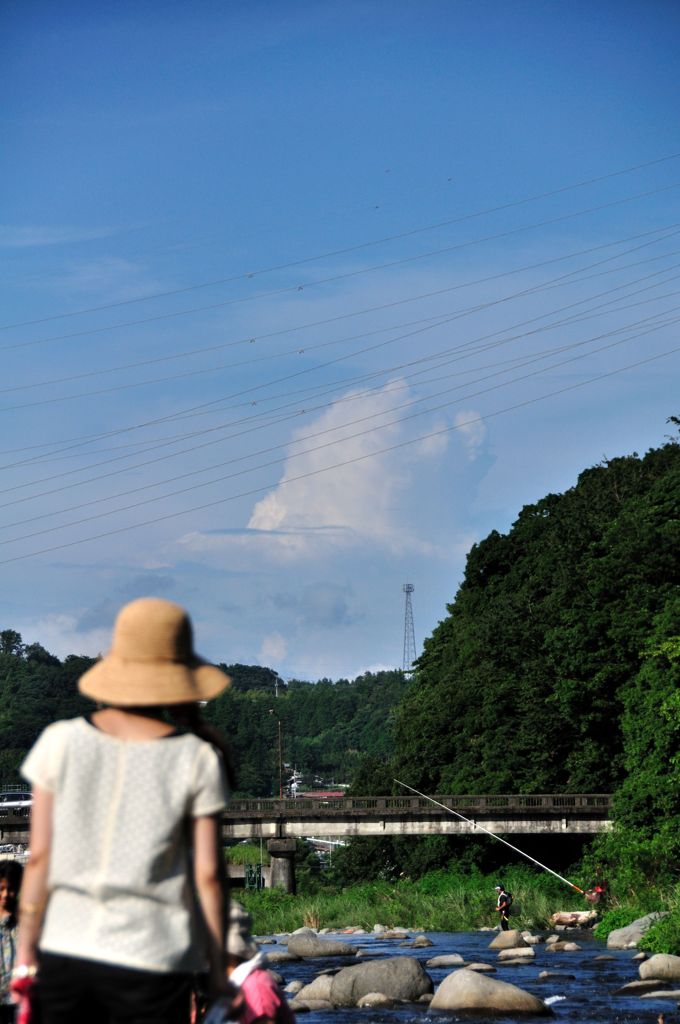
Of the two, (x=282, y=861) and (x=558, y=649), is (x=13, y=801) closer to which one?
(x=282, y=861)

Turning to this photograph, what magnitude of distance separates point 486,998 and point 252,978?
20.6 m

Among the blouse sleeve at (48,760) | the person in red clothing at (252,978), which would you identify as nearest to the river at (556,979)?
the person in red clothing at (252,978)

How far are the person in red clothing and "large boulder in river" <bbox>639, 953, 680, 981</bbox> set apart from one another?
2591 centimetres

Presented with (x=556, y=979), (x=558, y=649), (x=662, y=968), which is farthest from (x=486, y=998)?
(x=558, y=649)

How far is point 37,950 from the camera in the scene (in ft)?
18.0

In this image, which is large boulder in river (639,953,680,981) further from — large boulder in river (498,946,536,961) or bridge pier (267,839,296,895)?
bridge pier (267,839,296,895)

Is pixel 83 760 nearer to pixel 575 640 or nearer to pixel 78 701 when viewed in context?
pixel 575 640

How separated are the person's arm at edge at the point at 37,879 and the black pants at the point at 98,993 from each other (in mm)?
184

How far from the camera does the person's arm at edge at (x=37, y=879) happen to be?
217 inches

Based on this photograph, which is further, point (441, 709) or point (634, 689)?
point (441, 709)

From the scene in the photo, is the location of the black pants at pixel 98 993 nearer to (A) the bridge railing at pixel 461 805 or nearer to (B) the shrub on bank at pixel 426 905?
(B) the shrub on bank at pixel 426 905

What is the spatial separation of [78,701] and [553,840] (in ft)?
408

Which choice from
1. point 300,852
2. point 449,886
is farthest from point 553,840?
point 300,852

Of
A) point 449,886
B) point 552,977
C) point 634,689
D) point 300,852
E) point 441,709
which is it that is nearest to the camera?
point 552,977
